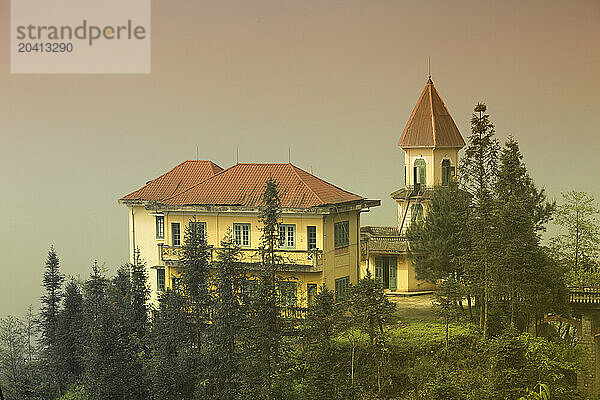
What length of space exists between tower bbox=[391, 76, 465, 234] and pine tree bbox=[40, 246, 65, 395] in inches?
400

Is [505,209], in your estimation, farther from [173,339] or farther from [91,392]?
[91,392]

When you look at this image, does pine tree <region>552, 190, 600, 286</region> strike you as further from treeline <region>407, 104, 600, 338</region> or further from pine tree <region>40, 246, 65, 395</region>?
pine tree <region>40, 246, 65, 395</region>

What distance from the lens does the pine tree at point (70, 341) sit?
64.2ft

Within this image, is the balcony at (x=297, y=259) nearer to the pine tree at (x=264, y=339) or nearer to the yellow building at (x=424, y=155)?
the pine tree at (x=264, y=339)

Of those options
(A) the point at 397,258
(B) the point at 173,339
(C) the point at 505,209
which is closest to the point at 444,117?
(A) the point at 397,258

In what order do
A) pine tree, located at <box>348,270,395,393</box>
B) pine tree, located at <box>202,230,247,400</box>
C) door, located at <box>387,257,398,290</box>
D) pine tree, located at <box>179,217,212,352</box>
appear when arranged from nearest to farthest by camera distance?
pine tree, located at <box>202,230,247,400</box>
pine tree, located at <box>348,270,395,393</box>
pine tree, located at <box>179,217,212,352</box>
door, located at <box>387,257,398,290</box>

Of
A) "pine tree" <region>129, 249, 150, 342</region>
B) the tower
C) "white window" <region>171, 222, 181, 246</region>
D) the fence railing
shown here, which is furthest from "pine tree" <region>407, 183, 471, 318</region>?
"pine tree" <region>129, 249, 150, 342</region>

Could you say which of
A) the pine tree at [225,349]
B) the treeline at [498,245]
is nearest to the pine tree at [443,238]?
the treeline at [498,245]

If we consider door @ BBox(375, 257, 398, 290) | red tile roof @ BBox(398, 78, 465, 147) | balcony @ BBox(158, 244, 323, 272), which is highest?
red tile roof @ BBox(398, 78, 465, 147)

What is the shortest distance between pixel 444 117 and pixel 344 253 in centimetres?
678

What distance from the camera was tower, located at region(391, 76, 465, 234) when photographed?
24484 mm

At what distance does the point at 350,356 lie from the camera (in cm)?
1659

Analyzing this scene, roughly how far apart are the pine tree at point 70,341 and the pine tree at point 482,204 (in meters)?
9.45

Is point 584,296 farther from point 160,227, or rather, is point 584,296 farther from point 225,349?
point 160,227
